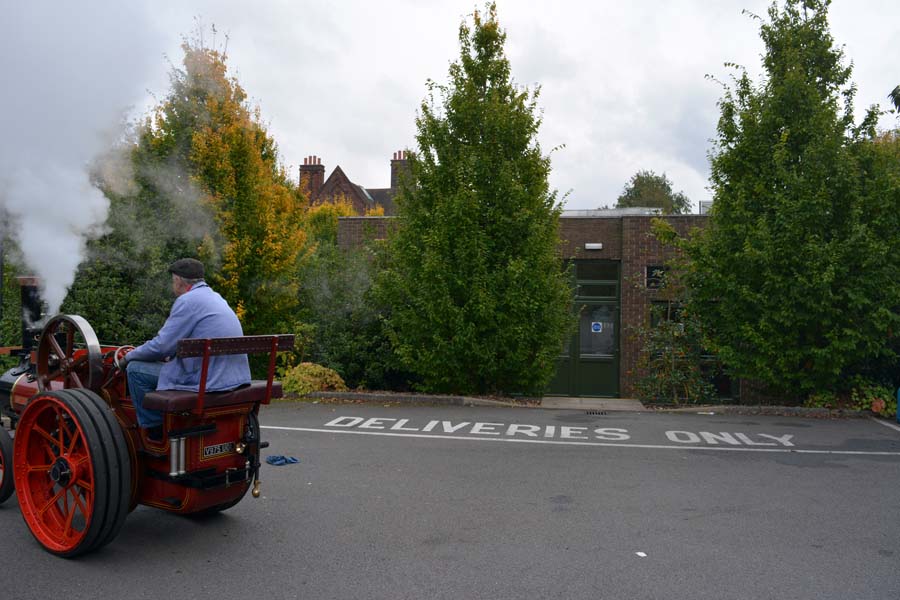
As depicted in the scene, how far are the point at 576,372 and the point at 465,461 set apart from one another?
11.2m

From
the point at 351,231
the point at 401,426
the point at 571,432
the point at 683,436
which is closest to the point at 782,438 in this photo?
the point at 683,436

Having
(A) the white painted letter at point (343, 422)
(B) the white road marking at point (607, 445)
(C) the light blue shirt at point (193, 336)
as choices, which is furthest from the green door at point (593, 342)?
(C) the light blue shirt at point (193, 336)

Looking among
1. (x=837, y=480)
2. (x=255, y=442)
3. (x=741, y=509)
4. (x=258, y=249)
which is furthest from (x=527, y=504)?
(x=258, y=249)

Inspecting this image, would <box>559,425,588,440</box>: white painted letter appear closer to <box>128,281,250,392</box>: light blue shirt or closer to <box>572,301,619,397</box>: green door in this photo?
<box>128,281,250,392</box>: light blue shirt

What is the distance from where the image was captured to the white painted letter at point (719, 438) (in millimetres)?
9462

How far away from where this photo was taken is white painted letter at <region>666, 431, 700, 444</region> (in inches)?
374

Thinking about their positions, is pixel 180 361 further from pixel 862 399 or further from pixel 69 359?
pixel 862 399

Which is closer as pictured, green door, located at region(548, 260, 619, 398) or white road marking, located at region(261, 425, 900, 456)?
white road marking, located at region(261, 425, 900, 456)

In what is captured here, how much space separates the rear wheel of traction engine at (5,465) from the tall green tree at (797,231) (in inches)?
402

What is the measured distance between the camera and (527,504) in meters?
6.31

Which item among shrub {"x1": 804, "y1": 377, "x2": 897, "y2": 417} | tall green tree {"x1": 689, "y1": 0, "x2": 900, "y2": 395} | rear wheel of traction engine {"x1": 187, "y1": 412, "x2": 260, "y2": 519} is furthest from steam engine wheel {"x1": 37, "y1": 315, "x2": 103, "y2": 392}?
shrub {"x1": 804, "y1": 377, "x2": 897, "y2": 417}

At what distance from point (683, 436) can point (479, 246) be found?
4.65 meters

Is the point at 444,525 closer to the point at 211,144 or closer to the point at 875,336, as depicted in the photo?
the point at 875,336

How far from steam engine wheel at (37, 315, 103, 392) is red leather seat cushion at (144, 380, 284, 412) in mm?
533
